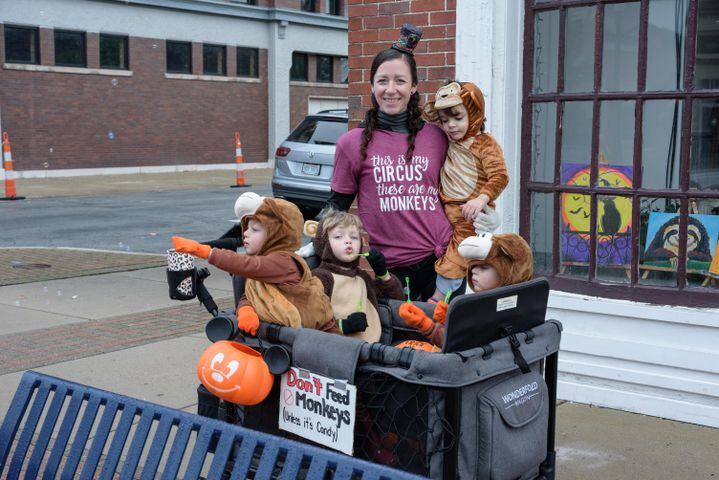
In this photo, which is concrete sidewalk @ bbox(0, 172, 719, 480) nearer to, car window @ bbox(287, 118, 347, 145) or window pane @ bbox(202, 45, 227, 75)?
car window @ bbox(287, 118, 347, 145)

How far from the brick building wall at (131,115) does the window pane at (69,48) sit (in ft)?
0.94

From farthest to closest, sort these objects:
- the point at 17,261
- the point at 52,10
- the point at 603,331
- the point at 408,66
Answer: the point at 52,10 → the point at 17,261 → the point at 603,331 → the point at 408,66

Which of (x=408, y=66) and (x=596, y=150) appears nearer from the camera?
(x=408, y=66)

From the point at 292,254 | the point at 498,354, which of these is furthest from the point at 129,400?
the point at 498,354

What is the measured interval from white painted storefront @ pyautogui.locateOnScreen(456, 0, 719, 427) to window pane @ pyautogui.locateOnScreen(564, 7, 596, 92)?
0.28 meters

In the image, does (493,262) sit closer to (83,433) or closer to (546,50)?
(83,433)

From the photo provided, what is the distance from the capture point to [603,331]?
16.6 feet

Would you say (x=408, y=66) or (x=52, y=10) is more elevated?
(x=52, y=10)

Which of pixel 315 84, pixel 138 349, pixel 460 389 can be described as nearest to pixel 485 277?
pixel 460 389

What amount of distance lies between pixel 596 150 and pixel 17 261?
7.36 meters

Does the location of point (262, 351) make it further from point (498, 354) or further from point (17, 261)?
point (17, 261)

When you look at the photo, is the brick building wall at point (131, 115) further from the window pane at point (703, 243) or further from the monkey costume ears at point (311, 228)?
the monkey costume ears at point (311, 228)

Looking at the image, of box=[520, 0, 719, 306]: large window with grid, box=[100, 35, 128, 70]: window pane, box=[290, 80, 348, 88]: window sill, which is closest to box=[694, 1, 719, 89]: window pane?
box=[520, 0, 719, 306]: large window with grid

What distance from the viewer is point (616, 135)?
506 centimetres
